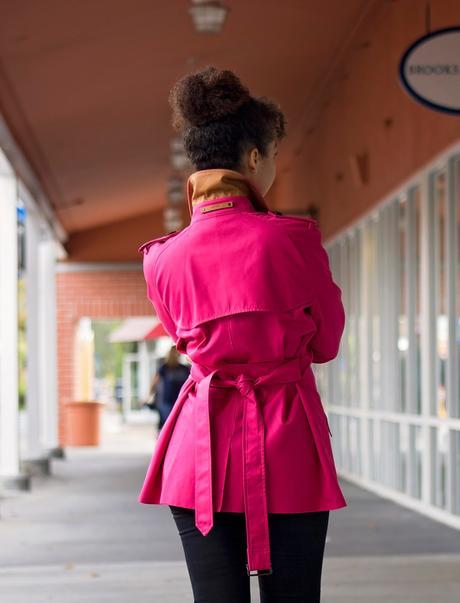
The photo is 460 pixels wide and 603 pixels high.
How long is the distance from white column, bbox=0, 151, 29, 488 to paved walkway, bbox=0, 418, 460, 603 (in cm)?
37

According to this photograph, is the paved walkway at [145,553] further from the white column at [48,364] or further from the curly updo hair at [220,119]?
the white column at [48,364]

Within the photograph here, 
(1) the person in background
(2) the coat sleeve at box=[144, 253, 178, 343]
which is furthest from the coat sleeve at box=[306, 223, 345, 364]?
(1) the person in background

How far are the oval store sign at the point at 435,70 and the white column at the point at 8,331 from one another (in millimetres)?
4256

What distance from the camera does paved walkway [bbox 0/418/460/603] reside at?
4.96 metres

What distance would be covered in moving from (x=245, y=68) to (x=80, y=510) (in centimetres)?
395

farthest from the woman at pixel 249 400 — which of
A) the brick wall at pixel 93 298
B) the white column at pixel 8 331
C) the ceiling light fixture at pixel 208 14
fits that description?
the brick wall at pixel 93 298

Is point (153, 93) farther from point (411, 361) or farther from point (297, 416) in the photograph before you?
point (297, 416)

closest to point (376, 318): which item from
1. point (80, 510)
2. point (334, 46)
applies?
point (334, 46)

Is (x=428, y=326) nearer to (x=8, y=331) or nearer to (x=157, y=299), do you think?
(x=8, y=331)

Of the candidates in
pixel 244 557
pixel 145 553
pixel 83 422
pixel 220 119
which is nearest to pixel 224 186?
pixel 220 119

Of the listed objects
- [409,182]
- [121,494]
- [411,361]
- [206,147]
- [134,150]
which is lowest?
[121,494]

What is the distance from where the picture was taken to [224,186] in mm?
1953

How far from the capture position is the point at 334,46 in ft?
31.8

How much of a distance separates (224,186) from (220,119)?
0.12 m
